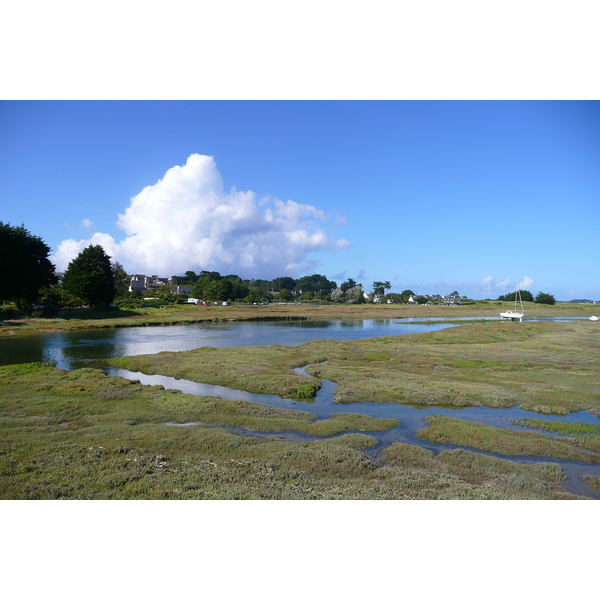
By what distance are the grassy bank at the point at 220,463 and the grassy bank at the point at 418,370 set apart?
21.4 feet

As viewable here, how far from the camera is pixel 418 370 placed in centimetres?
3092

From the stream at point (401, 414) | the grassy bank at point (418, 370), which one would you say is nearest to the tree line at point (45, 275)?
the grassy bank at point (418, 370)

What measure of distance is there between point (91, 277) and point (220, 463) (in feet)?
255

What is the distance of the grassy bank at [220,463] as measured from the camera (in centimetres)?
1073

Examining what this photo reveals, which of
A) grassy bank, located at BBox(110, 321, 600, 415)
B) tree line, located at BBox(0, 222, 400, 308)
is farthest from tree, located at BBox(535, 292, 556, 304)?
tree line, located at BBox(0, 222, 400, 308)

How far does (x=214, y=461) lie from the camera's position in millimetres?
12852

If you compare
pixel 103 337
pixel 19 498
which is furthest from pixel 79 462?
pixel 103 337

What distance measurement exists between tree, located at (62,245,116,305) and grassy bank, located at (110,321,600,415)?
51.0 metres

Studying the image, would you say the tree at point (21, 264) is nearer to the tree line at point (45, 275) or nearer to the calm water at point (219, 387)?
the tree line at point (45, 275)

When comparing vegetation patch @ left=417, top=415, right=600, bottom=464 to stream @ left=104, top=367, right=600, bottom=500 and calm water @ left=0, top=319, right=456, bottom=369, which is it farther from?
calm water @ left=0, top=319, right=456, bottom=369

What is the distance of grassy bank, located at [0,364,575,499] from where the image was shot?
10.7 m

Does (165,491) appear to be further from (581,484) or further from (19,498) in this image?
(581,484)

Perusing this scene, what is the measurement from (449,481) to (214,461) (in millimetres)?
7022

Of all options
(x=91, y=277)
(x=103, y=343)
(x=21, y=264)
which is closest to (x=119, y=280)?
(x=91, y=277)
